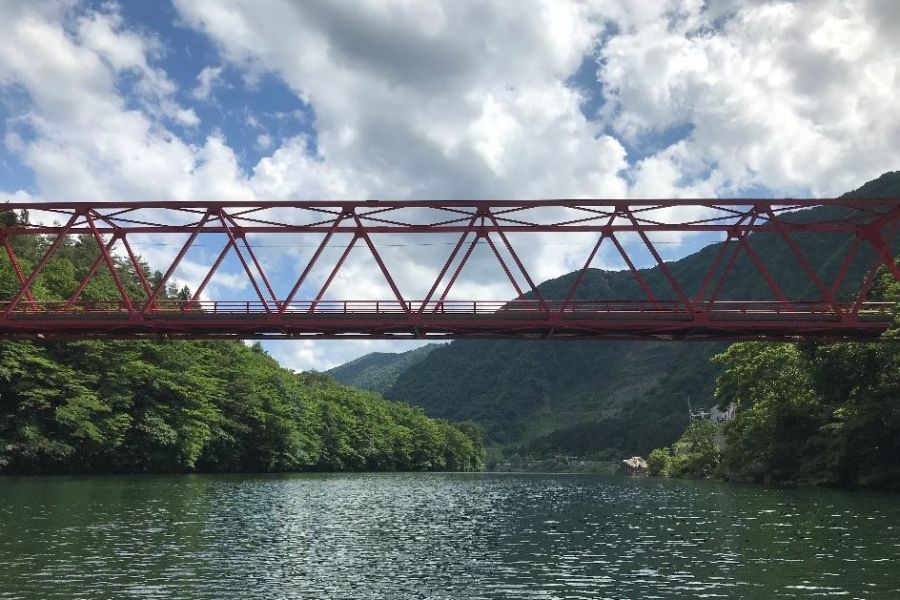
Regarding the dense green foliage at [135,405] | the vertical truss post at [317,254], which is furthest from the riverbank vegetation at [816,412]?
the dense green foliage at [135,405]

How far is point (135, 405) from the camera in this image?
8388 cm

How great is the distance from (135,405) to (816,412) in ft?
214

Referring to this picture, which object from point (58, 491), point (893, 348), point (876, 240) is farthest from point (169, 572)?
point (893, 348)

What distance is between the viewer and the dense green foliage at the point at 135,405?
227 feet

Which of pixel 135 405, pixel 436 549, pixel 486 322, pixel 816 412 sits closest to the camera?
pixel 436 549

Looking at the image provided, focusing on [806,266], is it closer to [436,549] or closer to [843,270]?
[843,270]

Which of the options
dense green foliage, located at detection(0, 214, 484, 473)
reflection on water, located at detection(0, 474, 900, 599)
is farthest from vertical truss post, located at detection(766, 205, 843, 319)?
dense green foliage, located at detection(0, 214, 484, 473)

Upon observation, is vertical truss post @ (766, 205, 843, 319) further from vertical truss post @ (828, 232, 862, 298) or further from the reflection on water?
the reflection on water

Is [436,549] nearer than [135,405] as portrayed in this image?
Yes

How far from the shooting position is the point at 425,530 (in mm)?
37438

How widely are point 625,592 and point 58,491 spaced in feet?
142

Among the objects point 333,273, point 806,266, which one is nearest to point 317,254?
point 333,273

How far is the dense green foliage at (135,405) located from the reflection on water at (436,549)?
20850 mm

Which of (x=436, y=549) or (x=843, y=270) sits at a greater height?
(x=843, y=270)
